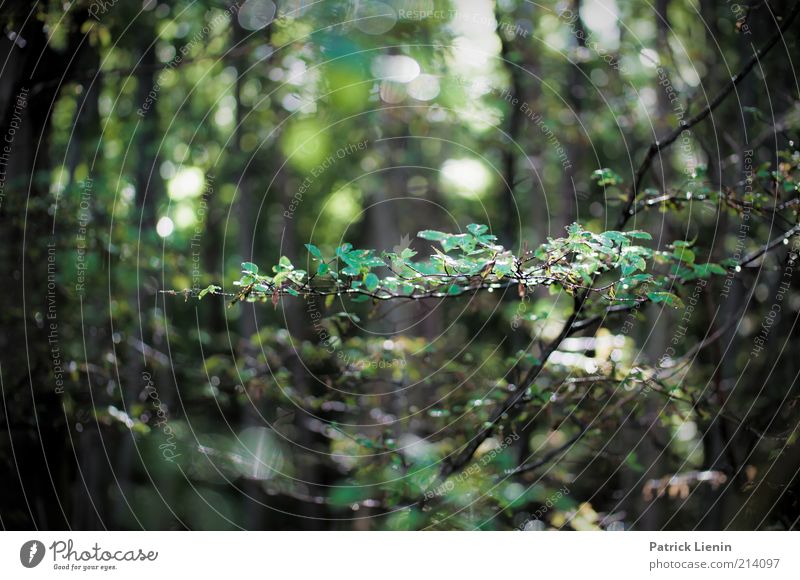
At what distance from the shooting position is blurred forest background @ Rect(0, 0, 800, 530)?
2.91 m

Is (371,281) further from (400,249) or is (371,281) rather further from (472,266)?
(472,266)

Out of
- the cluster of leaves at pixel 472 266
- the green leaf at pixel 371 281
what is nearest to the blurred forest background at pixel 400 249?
the cluster of leaves at pixel 472 266

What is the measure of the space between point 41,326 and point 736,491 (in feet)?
11.3

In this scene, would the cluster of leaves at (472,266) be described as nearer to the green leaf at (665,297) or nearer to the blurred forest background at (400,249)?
the green leaf at (665,297)

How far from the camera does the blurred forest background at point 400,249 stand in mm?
2914

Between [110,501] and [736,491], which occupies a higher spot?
[110,501]

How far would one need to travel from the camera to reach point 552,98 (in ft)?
15.8

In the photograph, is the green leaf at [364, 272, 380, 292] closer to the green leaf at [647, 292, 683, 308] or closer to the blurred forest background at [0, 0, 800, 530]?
the blurred forest background at [0, 0, 800, 530]

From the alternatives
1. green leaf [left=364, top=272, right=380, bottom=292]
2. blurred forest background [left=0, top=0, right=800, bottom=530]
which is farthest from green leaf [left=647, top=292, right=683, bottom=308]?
green leaf [left=364, top=272, right=380, bottom=292]

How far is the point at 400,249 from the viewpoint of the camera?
6.31 ft
